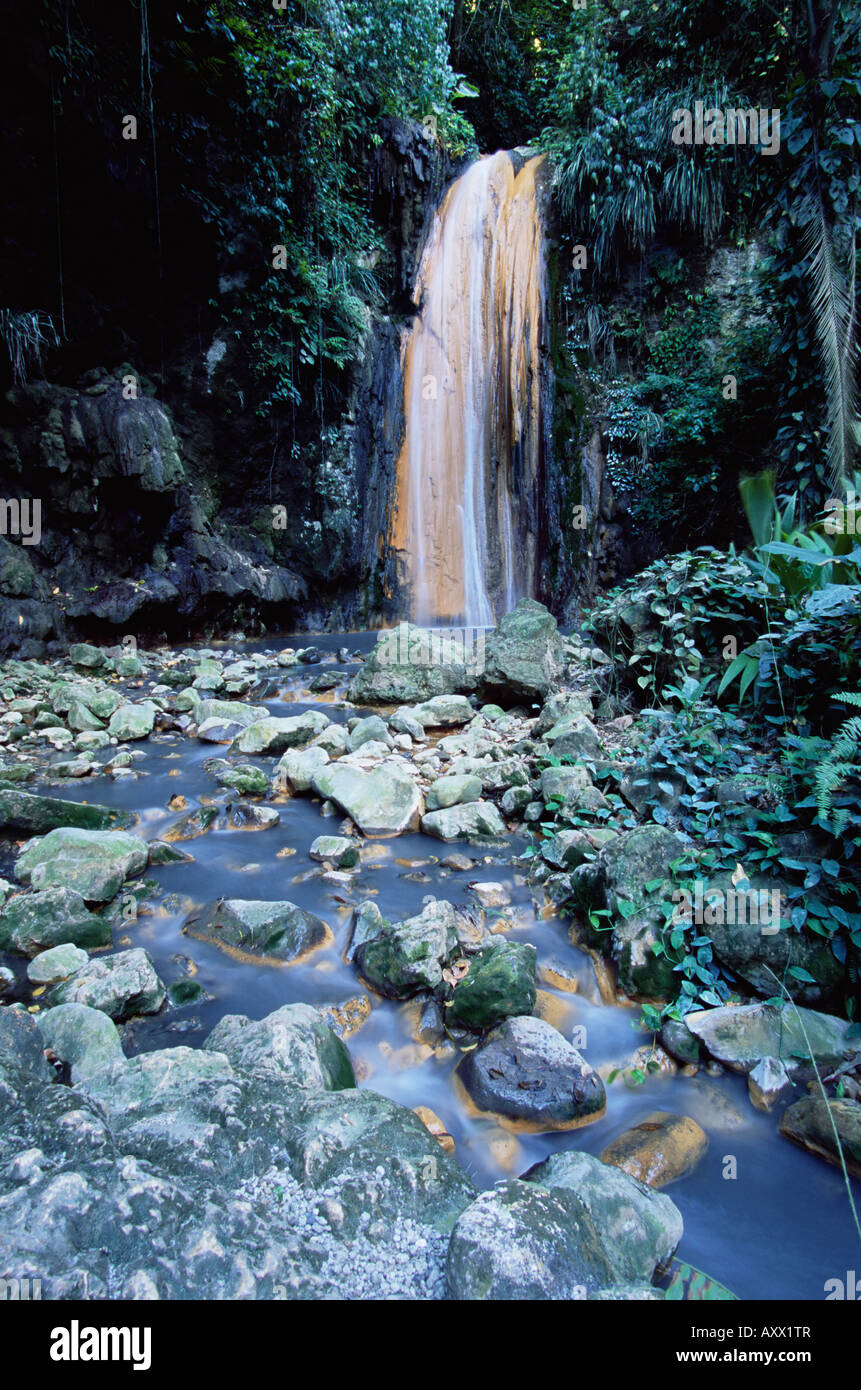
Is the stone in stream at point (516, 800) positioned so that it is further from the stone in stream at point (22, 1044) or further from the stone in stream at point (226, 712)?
the stone in stream at point (226, 712)

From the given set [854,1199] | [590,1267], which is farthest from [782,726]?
[590,1267]

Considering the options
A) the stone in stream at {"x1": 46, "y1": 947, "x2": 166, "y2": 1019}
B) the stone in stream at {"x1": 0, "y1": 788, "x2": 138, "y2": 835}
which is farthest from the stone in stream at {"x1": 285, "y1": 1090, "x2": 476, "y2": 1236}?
the stone in stream at {"x1": 0, "y1": 788, "x2": 138, "y2": 835}

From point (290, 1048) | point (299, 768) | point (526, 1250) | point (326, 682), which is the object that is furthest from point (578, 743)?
point (326, 682)

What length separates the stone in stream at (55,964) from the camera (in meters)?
2.30

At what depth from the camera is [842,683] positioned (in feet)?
8.79

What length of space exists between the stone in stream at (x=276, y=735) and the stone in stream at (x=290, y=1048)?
2.81 m

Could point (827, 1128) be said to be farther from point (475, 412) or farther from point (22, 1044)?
point (475, 412)

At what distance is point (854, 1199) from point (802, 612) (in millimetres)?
2154

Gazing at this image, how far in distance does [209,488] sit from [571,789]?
785cm

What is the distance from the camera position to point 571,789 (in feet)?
Answer: 11.2

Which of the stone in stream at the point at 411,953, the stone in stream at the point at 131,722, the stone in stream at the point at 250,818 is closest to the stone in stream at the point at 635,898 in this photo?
the stone in stream at the point at 411,953

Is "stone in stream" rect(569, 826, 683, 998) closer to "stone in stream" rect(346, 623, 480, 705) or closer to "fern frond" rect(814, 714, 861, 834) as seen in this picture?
"fern frond" rect(814, 714, 861, 834)

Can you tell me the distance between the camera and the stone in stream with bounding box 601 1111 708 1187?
68.0 inches
